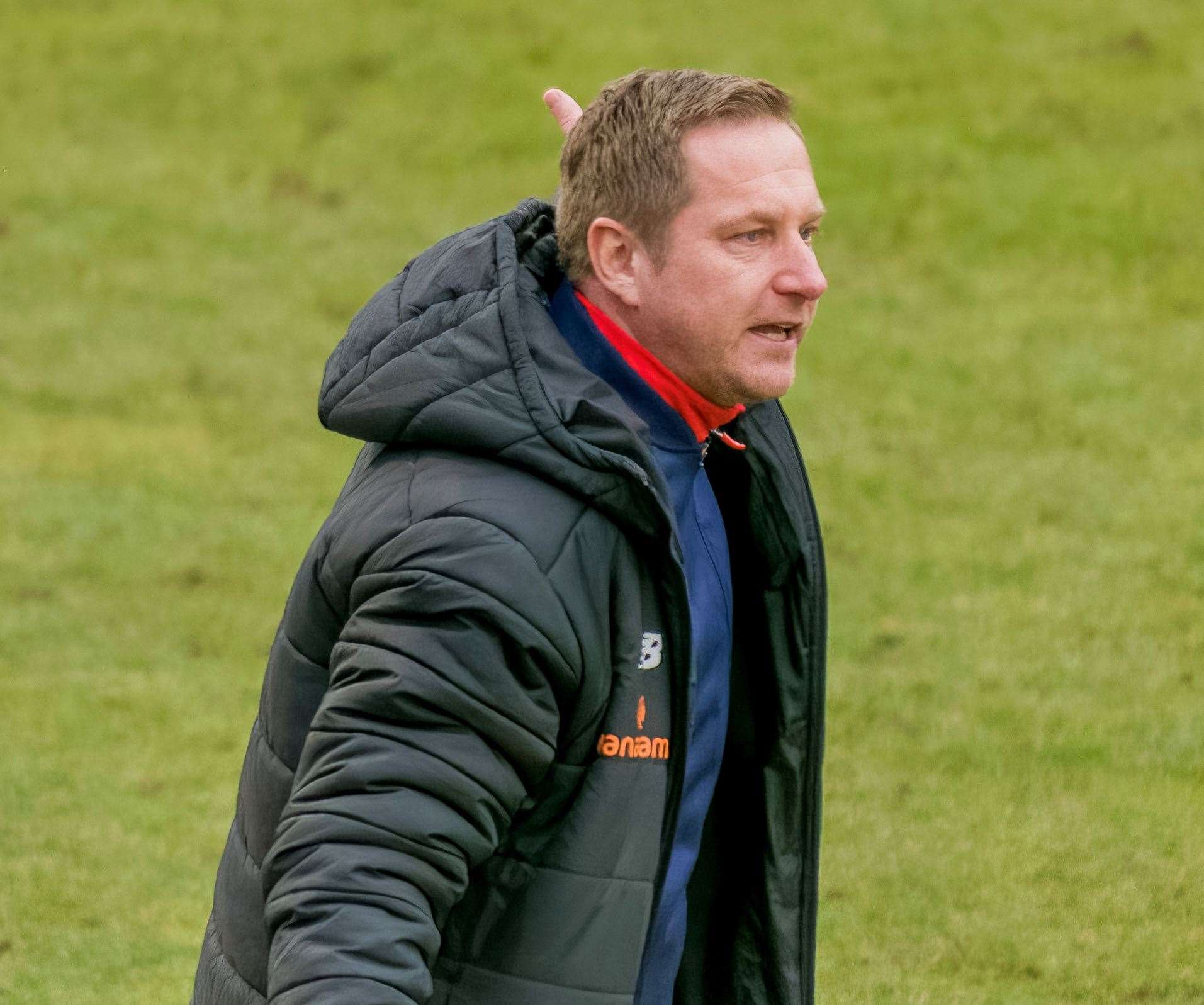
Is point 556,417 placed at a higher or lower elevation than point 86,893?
higher

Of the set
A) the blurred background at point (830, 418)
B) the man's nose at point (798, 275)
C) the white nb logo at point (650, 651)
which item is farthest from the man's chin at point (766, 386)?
the blurred background at point (830, 418)

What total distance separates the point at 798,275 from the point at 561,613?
602 mm

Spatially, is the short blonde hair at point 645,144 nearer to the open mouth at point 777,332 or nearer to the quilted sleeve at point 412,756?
the open mouth at point 777,332

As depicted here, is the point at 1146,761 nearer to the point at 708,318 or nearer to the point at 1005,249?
the point at 708,318

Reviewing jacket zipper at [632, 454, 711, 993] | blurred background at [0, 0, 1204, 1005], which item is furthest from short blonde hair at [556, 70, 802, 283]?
blurred background at [0, 0, 1204, 1005]

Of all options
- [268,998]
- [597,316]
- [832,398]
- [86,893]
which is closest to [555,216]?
[597,316]

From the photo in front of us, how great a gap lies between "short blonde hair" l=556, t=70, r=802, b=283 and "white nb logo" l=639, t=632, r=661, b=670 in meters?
0.49

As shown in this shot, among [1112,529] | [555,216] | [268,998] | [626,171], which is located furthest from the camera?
[1112,529]

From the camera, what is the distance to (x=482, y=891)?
214 cm

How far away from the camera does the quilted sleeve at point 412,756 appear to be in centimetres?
187

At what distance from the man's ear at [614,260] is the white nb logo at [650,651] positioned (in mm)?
462

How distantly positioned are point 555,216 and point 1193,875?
8.28ft

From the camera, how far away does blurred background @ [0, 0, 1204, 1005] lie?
171 inches

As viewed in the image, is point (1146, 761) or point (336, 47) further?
point (336, 47)
